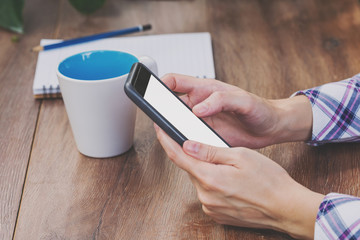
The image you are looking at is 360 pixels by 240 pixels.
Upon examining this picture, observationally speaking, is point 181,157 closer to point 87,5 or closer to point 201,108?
point 201,108

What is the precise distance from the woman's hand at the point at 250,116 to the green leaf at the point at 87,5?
59 centimetres

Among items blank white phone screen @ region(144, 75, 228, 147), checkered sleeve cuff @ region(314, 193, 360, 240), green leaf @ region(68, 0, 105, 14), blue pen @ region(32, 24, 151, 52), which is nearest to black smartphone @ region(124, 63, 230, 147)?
blank white phone screen @ region(144, 75, 228, 147)

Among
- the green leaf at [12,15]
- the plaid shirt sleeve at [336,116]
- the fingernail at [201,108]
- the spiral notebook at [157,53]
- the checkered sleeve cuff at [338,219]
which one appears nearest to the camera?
the checkered sleeve cuff at [338,219]

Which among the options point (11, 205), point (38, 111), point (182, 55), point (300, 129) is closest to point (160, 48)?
point (182, 55)

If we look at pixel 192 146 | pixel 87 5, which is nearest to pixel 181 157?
pixel 192 146

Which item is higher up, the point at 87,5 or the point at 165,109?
the point at 165,109

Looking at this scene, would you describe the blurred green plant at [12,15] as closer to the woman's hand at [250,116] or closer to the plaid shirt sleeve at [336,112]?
the woman's hand at [250,116]

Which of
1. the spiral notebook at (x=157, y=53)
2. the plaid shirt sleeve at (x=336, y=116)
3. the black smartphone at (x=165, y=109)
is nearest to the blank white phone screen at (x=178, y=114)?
the black smartphone at (x=165, y=109)

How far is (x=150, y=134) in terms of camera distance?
814 mm

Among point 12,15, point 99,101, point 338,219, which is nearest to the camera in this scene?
point 338,219

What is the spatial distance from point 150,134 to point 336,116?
0.30 meters

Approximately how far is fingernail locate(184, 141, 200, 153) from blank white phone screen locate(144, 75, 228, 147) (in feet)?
0.10

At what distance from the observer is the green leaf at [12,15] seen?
3.85 feet

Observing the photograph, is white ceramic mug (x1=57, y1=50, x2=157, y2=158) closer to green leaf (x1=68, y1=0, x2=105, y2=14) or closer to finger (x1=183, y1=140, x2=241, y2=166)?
finger (x1=183, y1=140, x2=241, y2=166)
